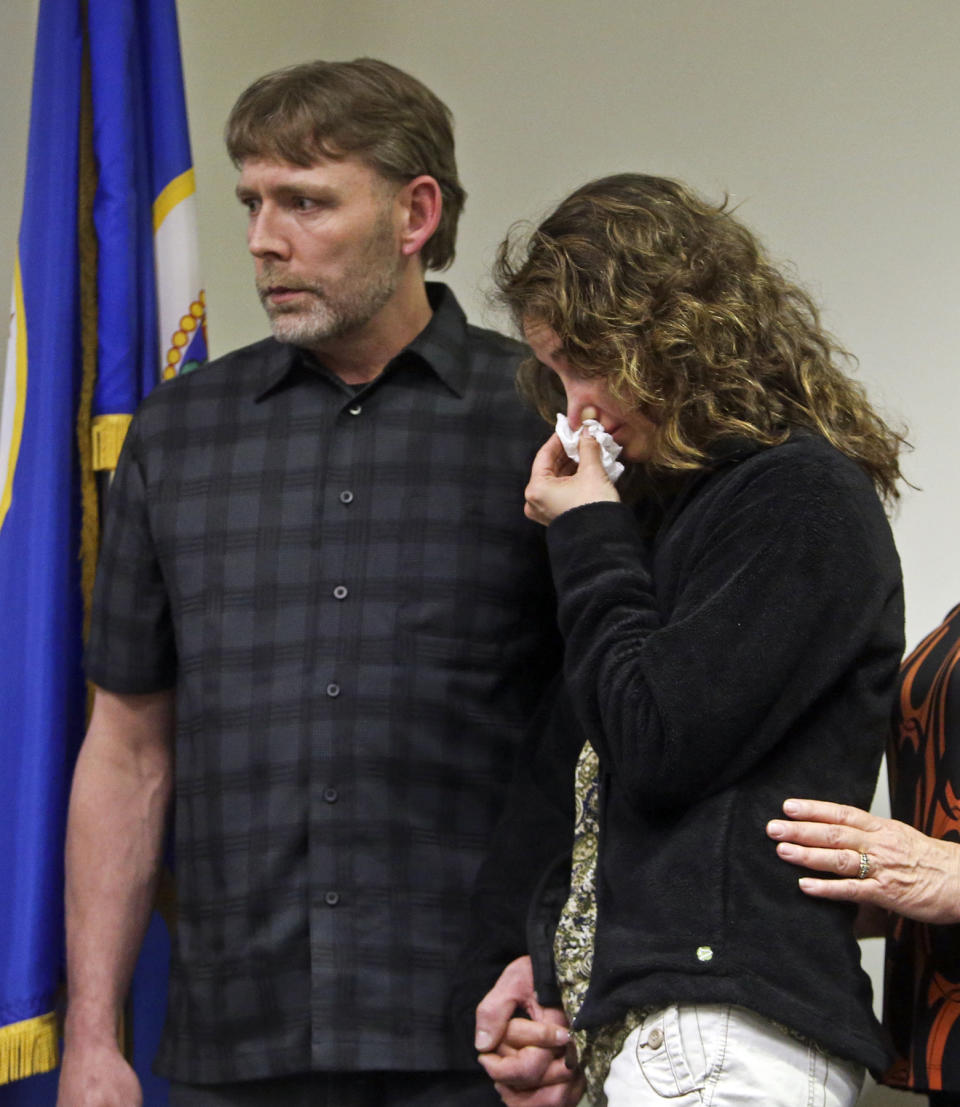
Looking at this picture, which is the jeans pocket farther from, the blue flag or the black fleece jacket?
the blue flag

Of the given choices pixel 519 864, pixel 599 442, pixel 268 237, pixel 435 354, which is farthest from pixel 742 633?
pixel 268 237

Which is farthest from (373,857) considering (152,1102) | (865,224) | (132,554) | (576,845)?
(865,224)

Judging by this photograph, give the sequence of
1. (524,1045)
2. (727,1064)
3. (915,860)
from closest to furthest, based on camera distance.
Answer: (727,1064), (915,860), (524,1045)

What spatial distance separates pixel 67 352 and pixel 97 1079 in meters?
0.99

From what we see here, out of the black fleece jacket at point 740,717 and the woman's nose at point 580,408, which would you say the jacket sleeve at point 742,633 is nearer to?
the black fleece jacket at point 740,717

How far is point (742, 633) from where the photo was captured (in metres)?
1.25

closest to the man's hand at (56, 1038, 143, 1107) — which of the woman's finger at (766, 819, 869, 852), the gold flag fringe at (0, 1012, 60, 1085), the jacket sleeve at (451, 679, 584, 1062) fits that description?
the gold flag fringe at (0, 1012, 60, 1085)

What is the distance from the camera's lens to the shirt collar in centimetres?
190

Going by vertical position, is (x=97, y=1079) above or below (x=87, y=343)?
below

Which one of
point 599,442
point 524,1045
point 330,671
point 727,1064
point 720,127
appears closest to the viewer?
point 727,1064

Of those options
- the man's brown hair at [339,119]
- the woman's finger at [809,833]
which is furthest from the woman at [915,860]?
the man's brown hair at [339,119]

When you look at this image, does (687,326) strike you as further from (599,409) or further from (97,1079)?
(97,1079)

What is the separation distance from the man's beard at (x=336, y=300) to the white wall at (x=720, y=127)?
0.39 metres

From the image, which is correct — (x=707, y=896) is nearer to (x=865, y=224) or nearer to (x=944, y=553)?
(x=944, y=553)
